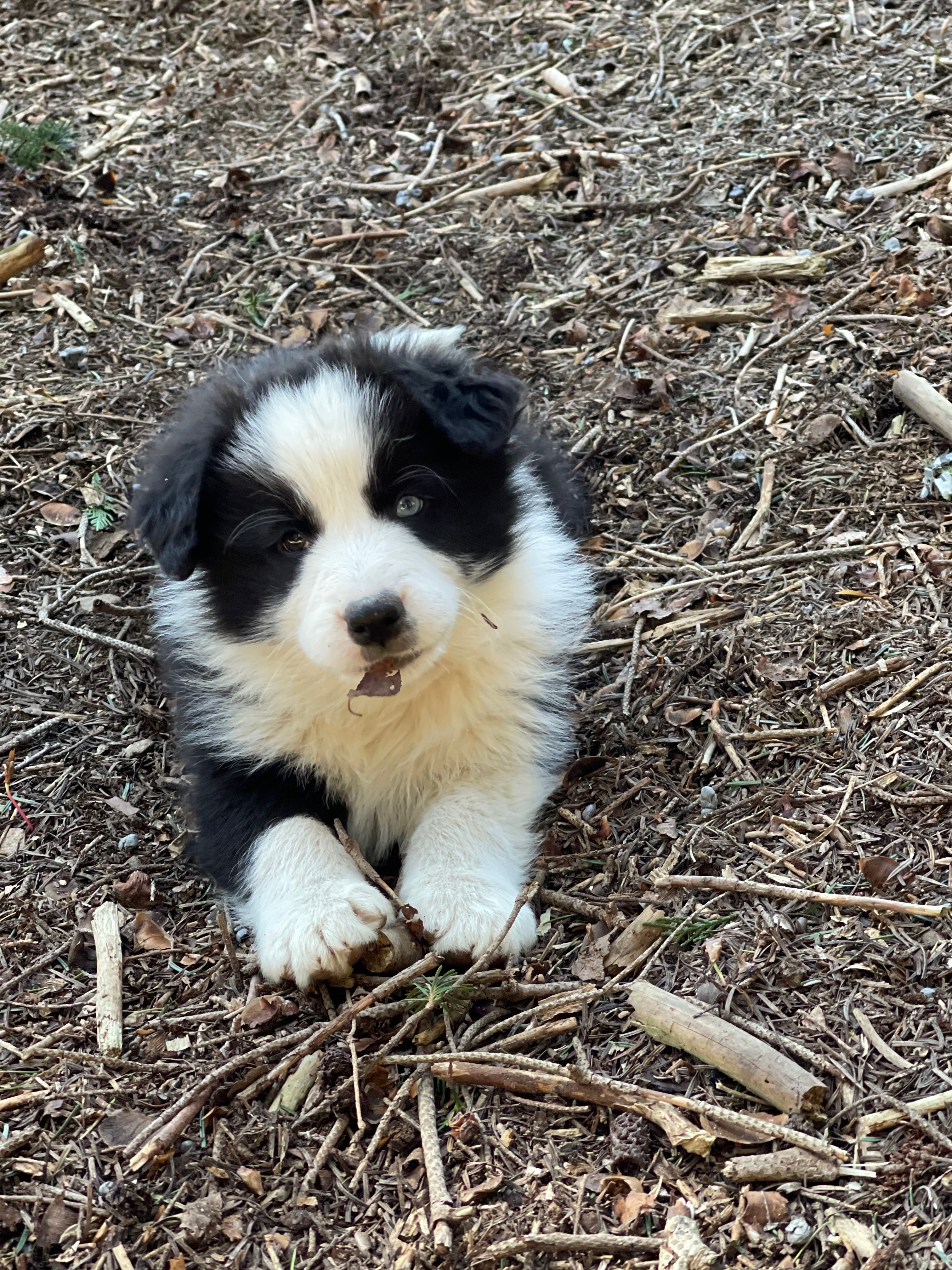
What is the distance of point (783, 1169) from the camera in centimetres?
206

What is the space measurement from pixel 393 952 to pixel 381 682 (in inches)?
23.7

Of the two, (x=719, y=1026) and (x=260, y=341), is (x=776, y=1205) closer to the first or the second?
(x=719, y=1026)

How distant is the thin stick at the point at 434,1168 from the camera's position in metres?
2.09

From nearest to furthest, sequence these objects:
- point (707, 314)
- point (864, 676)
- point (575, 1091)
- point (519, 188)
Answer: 1. point (575, 1091)
2. point (864, 676)
3. point (707, 314)
4. point (519, 188)

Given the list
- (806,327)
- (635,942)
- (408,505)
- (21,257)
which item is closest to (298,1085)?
(635,942)

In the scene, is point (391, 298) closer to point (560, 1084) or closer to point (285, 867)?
point (285, 867)

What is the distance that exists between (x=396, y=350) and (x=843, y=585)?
1.42 metres

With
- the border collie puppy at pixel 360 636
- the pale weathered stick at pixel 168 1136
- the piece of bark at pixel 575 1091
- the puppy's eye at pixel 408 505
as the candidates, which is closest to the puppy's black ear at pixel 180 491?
the border collie puppy at pixel 360 636

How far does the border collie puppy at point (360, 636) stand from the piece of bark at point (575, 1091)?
31 centimetres

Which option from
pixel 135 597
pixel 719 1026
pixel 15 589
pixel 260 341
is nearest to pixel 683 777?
pixel 719 1026

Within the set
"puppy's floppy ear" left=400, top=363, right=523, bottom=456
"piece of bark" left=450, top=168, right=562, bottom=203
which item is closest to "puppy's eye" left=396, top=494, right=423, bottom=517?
"puppy's floppy ear" left=400, top=363, right=523, bottom=456

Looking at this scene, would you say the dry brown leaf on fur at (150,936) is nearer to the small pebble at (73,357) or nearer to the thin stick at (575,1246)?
the thin stick at (575,1246)

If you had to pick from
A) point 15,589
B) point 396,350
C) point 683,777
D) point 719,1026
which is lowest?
point 683,777

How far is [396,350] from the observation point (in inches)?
124
